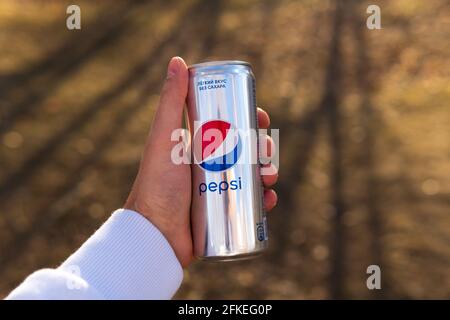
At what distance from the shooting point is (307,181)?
11.7 ft

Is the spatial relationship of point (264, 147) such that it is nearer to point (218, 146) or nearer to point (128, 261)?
point (218, 146)

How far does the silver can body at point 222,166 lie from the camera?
76.4 inches

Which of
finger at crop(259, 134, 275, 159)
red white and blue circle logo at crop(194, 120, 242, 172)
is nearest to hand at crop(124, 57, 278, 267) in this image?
red white and blue circle logo at crop(194, 120, 242, 172)

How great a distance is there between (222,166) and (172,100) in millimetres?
282

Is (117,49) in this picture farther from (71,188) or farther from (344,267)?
(344,267)

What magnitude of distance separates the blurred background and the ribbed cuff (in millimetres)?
1146

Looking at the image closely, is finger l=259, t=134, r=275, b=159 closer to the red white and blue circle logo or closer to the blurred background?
the red white and blue circle logo

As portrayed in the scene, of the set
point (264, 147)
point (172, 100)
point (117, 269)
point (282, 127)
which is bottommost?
point (117, 269)

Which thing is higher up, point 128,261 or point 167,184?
point 167,184

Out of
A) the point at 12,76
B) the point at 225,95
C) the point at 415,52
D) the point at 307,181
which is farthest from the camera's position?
the point at 415,52

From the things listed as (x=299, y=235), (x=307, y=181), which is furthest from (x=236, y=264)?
(x=307, y=181)

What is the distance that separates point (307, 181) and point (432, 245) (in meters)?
0.77

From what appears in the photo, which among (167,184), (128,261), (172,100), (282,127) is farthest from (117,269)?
(282,127)

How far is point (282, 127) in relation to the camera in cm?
391
